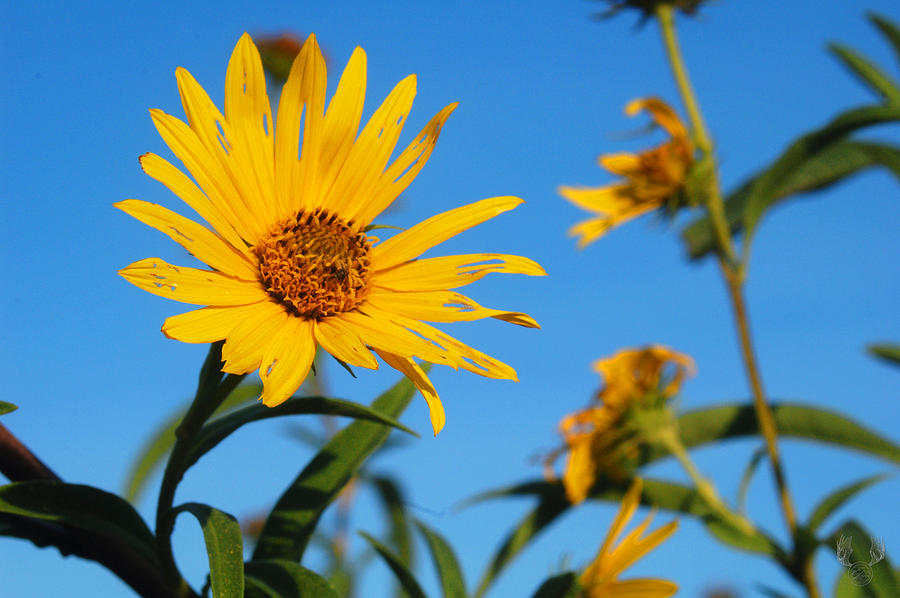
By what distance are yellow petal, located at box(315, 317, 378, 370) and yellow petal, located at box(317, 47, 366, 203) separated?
0.16 m

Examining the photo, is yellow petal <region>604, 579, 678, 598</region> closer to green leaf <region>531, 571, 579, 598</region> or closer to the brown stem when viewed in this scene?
green leaf <region>531, 571, 579, 598</region>

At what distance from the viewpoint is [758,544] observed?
145 cm

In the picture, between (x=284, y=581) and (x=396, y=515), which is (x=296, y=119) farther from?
(x=396, y=515)

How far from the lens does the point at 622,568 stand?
0.98 m

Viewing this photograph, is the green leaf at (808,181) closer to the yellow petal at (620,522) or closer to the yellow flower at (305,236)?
the yellow petal at (620,522)

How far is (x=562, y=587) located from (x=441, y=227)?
0.35 meters

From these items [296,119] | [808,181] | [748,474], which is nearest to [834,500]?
[748,474]

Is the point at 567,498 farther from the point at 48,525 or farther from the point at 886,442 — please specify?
the point at 48,525

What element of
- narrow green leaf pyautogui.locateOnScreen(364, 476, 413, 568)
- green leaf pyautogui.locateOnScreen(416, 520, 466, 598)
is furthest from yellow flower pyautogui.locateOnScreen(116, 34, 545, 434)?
narrow green leaf pyautogui.locateOnScreen(364, 476, 413, 568)

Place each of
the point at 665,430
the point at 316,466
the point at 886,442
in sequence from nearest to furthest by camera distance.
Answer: the point at 316,466
the point at 886,442
the point at 665,430

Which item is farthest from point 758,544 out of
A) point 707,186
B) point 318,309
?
point 318,309

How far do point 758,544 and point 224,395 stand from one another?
3.55 ft

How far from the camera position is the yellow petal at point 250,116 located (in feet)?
2.57

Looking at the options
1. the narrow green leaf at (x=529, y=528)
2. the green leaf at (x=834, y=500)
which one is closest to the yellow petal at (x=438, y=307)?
the narrow green leaf at (x=529, y=528)
